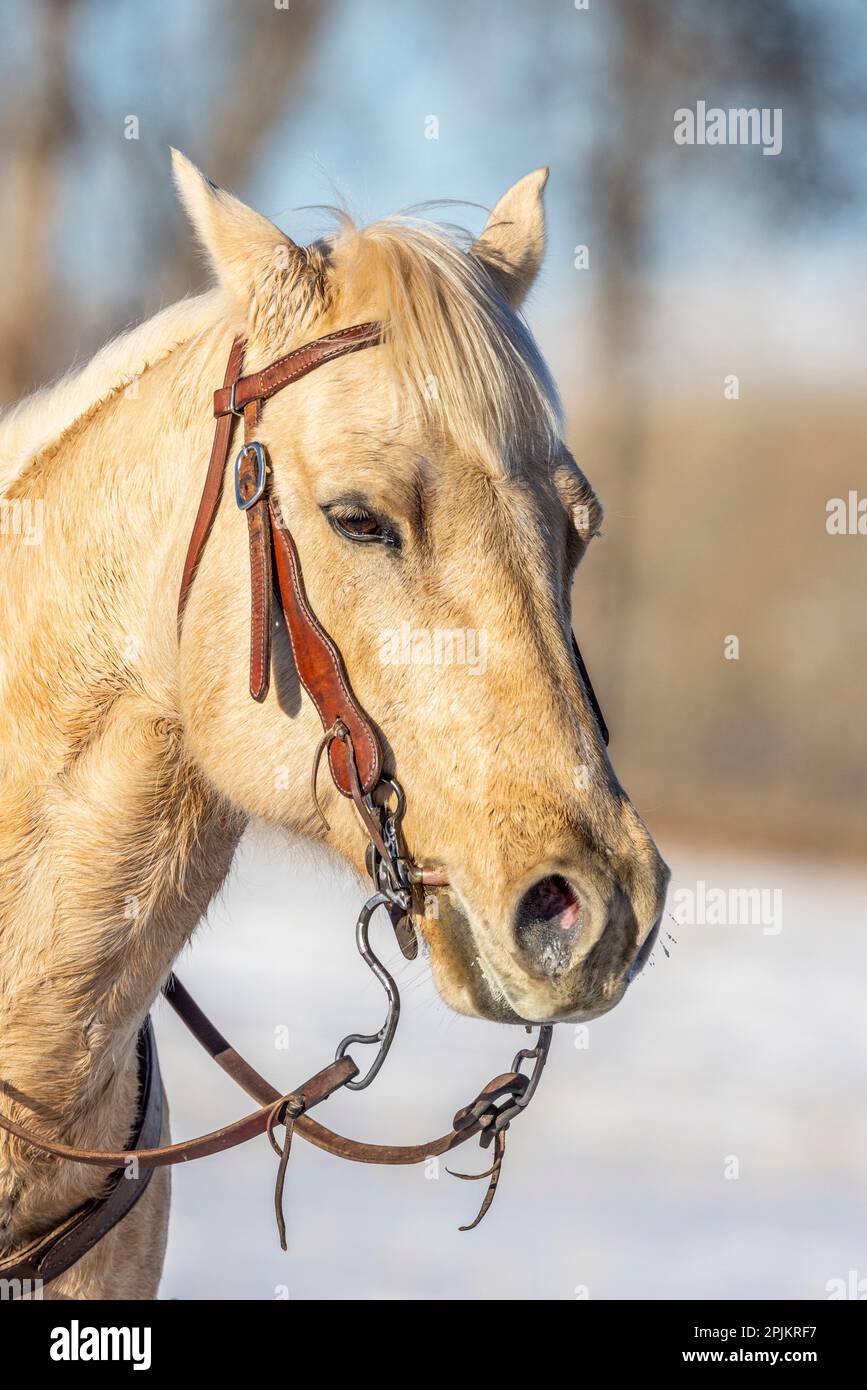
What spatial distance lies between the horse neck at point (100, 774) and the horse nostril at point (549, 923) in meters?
0.66

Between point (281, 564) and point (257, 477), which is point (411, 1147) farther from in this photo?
point (257, 477)

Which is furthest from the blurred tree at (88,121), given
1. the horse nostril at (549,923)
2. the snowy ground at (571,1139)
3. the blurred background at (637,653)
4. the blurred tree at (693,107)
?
the horse nostril at (549,923)

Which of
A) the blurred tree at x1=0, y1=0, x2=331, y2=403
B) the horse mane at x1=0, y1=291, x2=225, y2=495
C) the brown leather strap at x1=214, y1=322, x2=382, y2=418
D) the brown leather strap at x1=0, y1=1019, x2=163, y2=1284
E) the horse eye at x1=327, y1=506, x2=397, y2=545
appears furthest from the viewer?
the blurred tree at x1=0, y1=0, x2=331, y2=403

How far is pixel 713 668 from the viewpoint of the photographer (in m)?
13.3

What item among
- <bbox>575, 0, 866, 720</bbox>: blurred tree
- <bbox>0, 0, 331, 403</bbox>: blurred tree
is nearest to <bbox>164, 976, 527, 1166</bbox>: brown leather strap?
<bbox>0, 0, 331, 403</bbox>: blurred tree

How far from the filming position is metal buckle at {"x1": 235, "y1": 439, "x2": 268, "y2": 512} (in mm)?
1924

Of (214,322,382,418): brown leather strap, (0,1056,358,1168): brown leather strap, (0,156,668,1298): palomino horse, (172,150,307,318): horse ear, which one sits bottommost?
(0,1056,358,1168): brown leather strap

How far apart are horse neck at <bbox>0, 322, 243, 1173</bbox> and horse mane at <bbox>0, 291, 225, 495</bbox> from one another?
7 cm

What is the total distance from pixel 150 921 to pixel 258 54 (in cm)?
861

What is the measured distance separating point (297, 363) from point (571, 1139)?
4021 millimetres

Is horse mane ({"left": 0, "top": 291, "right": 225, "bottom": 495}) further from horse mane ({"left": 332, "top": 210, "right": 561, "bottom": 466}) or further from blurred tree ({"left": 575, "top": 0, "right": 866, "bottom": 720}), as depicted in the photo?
blurred tree ({"left": 575, "top": 0, "right": 866, "bottom": 720})

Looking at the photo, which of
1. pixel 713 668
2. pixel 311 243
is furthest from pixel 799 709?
pixel 311 243

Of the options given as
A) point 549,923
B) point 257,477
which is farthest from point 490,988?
point 257,477

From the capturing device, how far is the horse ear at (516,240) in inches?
89.6
